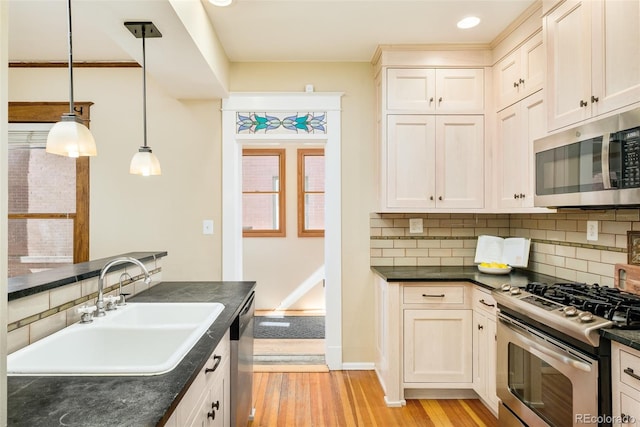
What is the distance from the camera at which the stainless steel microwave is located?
1.45 meters

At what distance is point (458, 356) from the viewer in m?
2.53

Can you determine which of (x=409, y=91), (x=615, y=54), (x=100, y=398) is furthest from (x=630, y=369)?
(x=409, y=91)

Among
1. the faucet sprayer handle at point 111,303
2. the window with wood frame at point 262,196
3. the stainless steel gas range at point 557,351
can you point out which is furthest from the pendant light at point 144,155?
the window with wood frame at point 262,196

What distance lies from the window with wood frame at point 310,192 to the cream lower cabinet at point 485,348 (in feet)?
8.58

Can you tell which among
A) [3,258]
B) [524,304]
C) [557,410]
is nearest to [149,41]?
[3,258]

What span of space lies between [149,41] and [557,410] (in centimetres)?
271

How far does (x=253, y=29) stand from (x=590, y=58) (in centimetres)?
198

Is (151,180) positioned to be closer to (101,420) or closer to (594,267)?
(101,420)

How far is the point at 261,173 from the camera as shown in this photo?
4871mm

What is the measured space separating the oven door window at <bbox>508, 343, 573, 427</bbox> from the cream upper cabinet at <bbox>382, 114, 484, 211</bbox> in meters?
1.17

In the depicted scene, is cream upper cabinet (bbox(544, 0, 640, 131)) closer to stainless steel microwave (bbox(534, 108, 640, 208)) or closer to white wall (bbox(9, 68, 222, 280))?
stainless steel microwave (bbox(534, 108, 640, 208))

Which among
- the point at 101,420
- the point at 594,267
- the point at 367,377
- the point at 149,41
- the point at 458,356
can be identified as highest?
the point at 149,41

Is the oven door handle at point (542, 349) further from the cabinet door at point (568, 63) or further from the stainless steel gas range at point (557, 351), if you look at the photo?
the cabinet door at point (568, 63)

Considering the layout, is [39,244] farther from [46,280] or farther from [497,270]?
[497,270]
